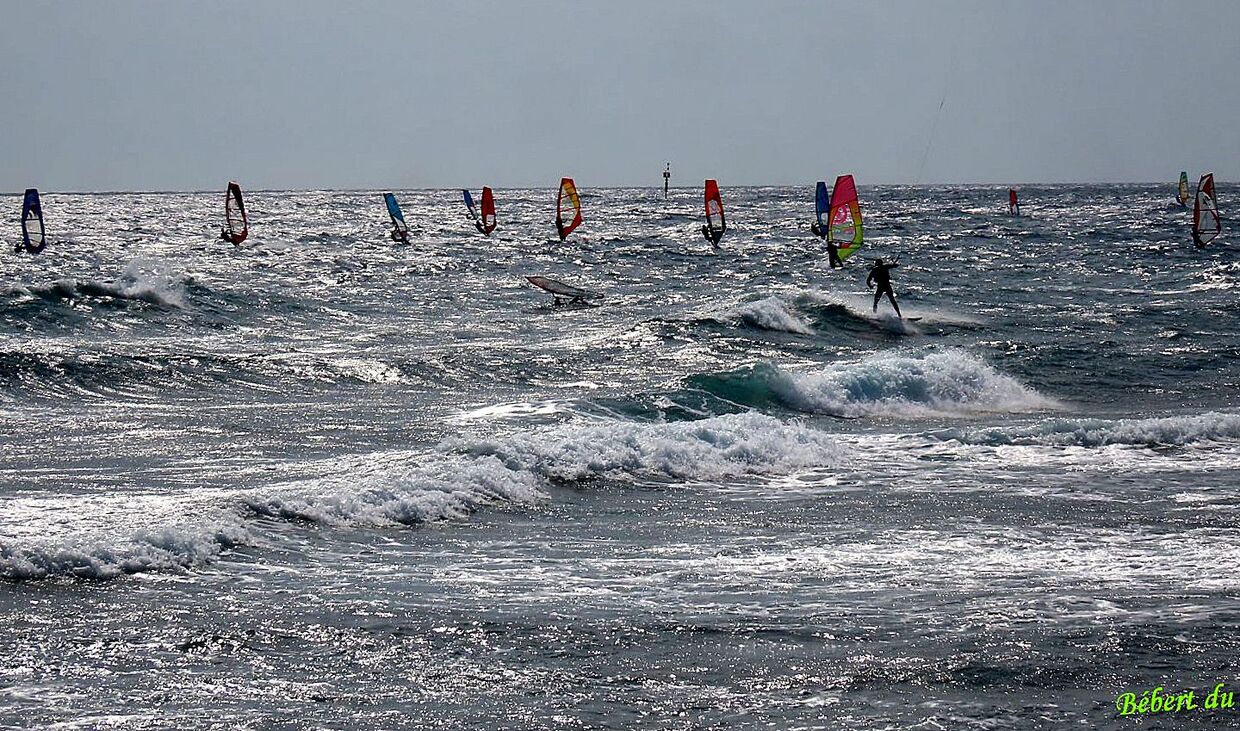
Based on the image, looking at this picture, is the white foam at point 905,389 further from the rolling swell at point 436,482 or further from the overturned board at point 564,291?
the overturned board at point 564,291

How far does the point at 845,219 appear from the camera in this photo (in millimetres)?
23391

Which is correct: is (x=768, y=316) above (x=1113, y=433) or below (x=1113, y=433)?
above

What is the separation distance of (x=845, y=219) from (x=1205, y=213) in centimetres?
2462

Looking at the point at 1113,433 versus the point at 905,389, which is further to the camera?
the point at 905,389

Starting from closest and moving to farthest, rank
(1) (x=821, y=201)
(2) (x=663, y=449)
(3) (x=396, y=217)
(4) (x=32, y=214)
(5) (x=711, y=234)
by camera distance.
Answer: (2) (x=663, y=449)
(1) (x=821, y=201)
(4) (x=32, y=214)
(5) (x=711, y=234)
(3) (x=396, y=217)

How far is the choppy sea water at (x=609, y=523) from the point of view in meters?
5.70

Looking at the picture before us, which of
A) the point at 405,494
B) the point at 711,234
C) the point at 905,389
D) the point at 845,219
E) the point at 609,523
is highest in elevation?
the point at 845,219

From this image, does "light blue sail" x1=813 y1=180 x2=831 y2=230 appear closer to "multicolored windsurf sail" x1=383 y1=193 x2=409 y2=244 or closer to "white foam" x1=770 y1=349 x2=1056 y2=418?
"white foam" x1=770 y1=349 x2=1056 y2=418

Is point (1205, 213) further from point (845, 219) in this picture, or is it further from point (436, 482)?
point (436, 482)

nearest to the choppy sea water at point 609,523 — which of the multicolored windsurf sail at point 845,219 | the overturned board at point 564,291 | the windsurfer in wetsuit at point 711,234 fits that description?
the multicolored windsurf sail at point 845,219

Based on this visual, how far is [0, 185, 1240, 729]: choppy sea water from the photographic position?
5695 mm

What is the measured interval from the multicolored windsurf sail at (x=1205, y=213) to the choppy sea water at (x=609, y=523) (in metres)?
17.4

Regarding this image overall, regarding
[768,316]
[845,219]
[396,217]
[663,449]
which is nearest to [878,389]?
[663,449]

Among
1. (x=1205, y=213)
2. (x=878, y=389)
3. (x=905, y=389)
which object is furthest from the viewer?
(x=1205, y=213)
